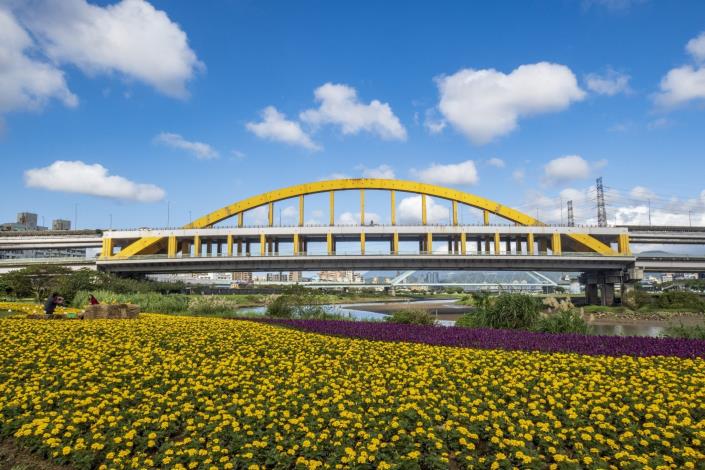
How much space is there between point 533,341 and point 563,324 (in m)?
5.04

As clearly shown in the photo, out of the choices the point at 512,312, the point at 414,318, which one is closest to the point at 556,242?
the point at 512,312

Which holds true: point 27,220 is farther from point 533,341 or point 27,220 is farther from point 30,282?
point 533,341

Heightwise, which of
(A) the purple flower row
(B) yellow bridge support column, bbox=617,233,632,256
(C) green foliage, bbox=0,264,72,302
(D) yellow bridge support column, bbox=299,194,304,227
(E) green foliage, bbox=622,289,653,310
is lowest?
(E) green foliage, bbox=622,289,653,310

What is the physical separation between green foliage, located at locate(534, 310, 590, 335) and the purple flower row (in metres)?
2.80

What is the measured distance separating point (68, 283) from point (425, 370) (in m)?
42.0

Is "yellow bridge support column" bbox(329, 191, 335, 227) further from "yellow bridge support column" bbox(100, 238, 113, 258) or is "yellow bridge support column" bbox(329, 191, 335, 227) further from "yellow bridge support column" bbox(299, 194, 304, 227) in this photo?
"yellow bridge support column" bbox(100, 238, 113, 258)

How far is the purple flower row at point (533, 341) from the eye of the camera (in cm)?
1379

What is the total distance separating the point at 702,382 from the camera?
389 inches

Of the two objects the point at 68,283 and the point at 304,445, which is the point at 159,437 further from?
the point at 68,283

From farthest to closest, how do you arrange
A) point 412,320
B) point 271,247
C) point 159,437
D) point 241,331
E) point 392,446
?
point 271,247 < point 412,320 < point 241,331 < point 159,437 < point 392,446

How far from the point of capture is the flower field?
→ 673 cm

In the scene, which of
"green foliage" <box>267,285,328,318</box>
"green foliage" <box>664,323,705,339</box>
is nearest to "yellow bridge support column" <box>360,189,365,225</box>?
"green foliage" <box>267,285,328,318</box>

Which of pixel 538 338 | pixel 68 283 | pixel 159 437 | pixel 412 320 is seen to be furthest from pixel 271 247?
pixel 159 437

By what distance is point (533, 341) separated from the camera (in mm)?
15336
